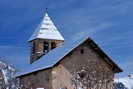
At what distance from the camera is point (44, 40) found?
153 feet

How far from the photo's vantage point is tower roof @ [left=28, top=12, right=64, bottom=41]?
153 ft

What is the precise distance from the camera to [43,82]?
36875 millimetres

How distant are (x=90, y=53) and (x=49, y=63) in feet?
12.5

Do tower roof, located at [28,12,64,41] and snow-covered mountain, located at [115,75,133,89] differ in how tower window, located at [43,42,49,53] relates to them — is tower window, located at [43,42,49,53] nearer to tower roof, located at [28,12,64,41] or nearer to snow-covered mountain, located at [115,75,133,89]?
tower roof, located at [28,12,64,41]

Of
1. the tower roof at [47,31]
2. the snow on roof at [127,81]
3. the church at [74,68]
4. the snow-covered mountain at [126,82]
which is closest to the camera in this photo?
the church at [74,68]

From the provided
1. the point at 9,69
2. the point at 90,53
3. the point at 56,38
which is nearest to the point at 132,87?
the point at 56,38

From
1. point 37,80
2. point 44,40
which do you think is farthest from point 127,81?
point 37,80

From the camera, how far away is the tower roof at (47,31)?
153ft

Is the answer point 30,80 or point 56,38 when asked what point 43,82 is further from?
point 56,38

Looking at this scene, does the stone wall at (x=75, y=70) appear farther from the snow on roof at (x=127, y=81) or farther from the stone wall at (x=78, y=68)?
the snow on roof at (x=127, y=81)

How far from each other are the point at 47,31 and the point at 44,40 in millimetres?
1213

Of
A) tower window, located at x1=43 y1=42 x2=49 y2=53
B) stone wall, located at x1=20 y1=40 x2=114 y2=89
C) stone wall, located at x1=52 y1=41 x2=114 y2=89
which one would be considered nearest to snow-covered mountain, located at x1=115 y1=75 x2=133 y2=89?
tower window, located at x1=43 y1=42 x2=49 y2=53

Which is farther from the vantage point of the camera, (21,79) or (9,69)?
(9,69)

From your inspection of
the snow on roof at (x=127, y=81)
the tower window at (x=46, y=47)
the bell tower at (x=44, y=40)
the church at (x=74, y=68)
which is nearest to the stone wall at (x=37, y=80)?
the church at (x=74, y=68)
